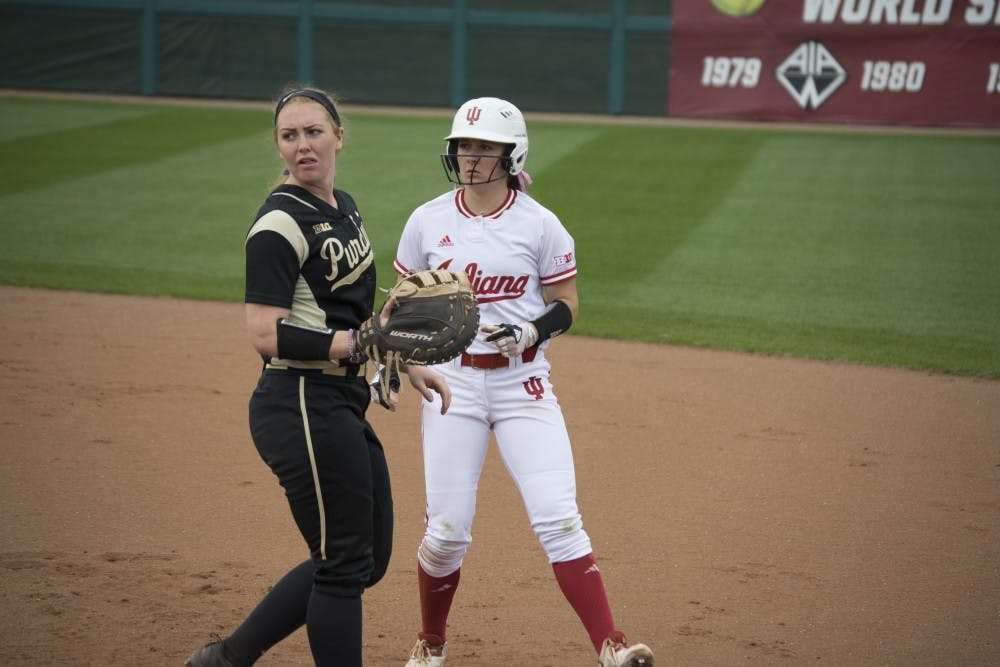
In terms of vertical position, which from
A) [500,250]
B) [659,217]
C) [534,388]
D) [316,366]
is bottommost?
[534,388]

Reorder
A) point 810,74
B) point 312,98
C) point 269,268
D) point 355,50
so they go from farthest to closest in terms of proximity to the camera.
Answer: point 355,50
point 810,74
point 312,98
point 269,268

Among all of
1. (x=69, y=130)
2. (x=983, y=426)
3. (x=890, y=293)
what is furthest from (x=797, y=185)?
(x=69, y=130)

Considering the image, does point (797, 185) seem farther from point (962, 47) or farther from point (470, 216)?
point (470, 216)

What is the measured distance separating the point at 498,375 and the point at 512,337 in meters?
0.25

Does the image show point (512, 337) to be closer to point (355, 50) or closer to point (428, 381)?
point (428, 381)

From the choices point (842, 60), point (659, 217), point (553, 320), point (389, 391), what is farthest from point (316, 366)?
point (842, 60)

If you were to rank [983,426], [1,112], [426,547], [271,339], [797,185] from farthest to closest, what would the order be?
[1,112] < [797,185] < [983,426] < [426,547] < [271,339]

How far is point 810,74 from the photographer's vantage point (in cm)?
1917

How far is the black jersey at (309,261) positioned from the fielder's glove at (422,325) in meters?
0.15

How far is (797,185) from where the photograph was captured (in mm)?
14492

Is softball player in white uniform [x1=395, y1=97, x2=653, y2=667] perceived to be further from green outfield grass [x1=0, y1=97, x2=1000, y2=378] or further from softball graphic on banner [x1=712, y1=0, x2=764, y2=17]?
softball graphic on banner [x1=712, y1=0, x2=764, y2=17]

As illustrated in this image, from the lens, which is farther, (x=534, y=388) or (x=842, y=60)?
(x=842, y=60)

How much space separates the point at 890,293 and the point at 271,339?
7.93 meters

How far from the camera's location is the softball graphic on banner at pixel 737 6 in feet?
62.6
